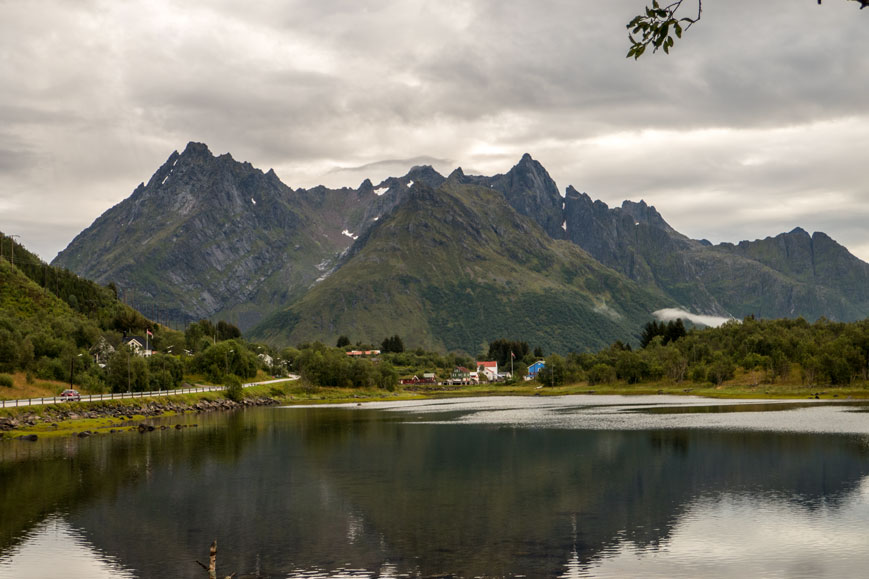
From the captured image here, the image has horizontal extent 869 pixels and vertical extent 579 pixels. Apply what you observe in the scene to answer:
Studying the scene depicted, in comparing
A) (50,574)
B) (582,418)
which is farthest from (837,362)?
(50,574)

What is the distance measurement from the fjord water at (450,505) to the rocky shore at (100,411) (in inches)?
460

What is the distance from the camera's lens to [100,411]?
126 meters

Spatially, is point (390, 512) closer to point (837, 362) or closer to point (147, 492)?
point (147, 492)

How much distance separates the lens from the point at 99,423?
117562 millimetres

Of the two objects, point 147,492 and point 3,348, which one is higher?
point 3,348

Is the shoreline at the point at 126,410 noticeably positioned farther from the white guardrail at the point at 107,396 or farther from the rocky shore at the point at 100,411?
the white guardrail at the point at 107,396

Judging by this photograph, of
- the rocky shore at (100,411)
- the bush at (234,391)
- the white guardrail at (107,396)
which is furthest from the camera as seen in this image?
the bush at (234,391)

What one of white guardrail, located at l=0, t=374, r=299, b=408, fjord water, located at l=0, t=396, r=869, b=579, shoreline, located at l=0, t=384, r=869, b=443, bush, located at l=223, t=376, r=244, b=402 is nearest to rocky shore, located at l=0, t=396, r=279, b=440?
shoreline, located at l=0, t=384, r=869, b=443

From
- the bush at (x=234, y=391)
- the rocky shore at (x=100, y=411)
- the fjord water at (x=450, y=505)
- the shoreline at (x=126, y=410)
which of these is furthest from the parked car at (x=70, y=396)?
the bush at (x=234, y=391)

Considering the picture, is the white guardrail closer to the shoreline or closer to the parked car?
the parked car

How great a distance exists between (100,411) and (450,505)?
94.1 meters

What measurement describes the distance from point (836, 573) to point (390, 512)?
89.9 feet

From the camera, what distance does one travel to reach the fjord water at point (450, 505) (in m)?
37.6

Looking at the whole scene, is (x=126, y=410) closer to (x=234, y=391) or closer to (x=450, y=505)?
(x=234, y=391)
